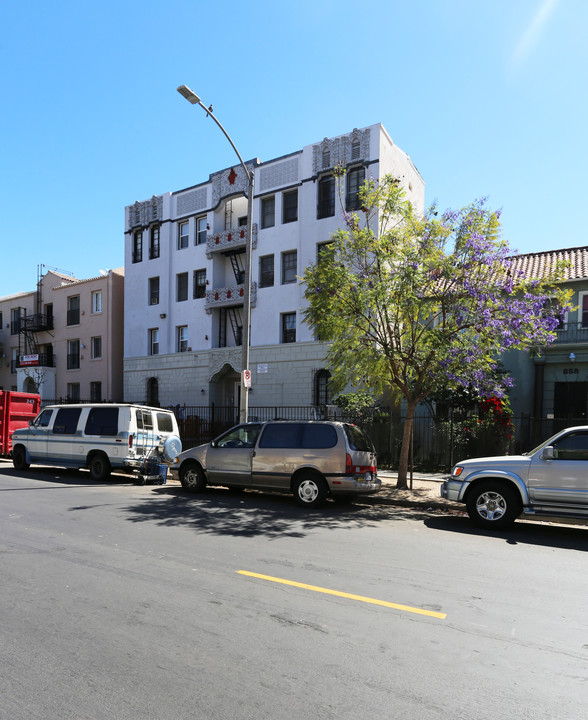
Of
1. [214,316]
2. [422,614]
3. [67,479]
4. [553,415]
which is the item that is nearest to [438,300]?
[422,614]

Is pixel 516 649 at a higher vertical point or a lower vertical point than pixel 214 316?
lower

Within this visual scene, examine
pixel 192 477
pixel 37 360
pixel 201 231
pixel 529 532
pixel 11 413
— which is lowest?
pixel 529 532

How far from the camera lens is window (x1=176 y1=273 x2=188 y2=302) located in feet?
101

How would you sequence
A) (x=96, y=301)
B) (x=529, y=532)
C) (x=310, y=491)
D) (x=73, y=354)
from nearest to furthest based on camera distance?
(x=529, y=532) → (x=310, y=491) → (x=96, y=301) → (x=73, y=354)

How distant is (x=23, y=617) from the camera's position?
445 centimetres

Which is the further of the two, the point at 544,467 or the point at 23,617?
the point at 544,467

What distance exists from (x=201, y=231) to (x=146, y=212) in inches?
191

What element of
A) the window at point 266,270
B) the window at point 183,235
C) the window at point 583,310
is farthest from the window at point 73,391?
the window at point 583,310

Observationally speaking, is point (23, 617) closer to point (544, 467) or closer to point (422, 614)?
point (422, 614)

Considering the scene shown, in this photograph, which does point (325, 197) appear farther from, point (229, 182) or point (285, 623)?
point (285, 623)

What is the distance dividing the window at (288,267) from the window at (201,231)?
595cm

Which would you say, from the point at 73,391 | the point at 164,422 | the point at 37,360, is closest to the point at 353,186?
the point at 164,422

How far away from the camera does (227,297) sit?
91.0ft

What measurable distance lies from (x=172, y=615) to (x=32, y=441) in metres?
12.2
